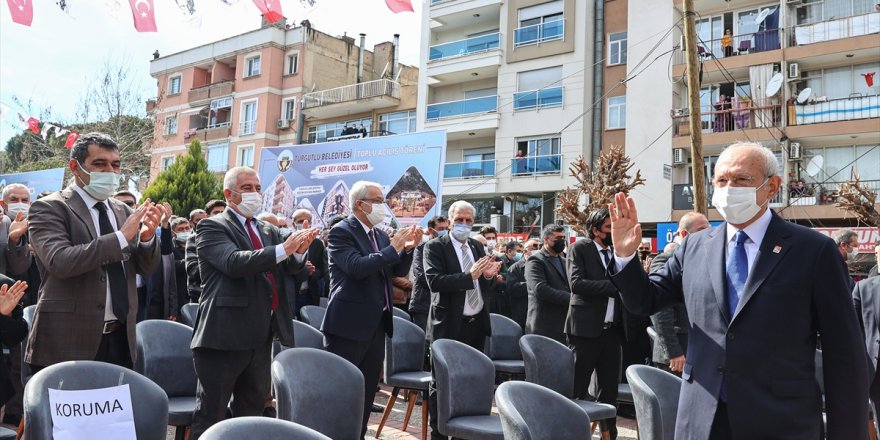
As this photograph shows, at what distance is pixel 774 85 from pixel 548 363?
18.3m

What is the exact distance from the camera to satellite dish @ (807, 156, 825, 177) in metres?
20.4

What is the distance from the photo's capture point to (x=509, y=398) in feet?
10.1

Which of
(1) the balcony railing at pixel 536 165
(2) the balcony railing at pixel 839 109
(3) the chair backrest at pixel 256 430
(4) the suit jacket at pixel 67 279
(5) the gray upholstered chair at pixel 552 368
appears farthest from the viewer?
(1) the balcony railing at pixel 536 165

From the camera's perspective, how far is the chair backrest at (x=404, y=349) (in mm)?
5859

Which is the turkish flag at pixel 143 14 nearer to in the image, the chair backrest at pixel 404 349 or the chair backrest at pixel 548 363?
the chair backrest at pixel 404 349

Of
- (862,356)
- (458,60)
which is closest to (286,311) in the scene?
(862,356)

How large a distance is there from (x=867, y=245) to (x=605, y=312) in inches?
568

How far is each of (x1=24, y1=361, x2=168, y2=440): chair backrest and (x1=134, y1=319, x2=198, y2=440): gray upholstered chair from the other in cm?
130

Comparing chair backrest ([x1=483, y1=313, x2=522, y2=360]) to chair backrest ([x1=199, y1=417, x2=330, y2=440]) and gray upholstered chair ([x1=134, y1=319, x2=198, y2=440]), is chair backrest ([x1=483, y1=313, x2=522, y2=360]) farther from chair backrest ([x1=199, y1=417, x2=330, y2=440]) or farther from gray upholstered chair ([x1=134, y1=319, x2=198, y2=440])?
chair backrest ([x1=199, y1=417, x2=330, y2=440])

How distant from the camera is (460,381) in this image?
442 cm

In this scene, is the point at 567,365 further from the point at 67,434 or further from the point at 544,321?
the point at 67,434

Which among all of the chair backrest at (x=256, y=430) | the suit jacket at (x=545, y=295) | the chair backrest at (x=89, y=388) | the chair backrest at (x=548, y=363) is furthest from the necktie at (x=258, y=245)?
the suit jacket at (x=545, y=295)

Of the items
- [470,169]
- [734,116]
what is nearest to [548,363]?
[734,116]

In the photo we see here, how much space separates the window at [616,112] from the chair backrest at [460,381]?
20.4m
